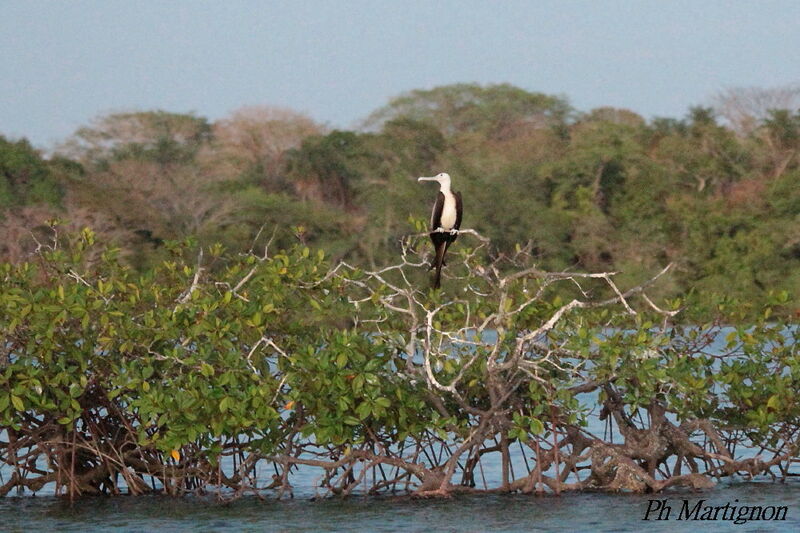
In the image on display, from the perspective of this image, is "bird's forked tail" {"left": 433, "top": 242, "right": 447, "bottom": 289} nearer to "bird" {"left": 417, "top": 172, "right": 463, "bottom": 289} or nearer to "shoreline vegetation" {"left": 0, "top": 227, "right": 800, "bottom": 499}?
"bird" {"left": 417, "top": 172, "right": 463, "bottom": 289}

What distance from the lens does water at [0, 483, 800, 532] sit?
1012cm

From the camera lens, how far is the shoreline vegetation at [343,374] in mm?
9758

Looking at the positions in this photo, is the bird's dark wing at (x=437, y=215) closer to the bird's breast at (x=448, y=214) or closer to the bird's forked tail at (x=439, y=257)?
the bird's breast at (x=448, y=214)

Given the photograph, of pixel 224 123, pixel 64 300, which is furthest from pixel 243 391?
pixel 224 123

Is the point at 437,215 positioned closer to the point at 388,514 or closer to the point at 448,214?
the point at 448,214

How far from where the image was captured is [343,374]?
384 inches

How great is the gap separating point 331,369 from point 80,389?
5.76ft

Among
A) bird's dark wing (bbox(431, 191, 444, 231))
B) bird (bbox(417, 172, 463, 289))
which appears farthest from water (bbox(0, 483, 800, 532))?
bird's dark wing (bbox(431, 191, 444, 231))

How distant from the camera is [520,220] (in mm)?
42781

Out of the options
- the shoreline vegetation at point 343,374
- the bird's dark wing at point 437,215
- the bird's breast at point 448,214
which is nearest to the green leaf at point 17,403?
the shoreline vegetation at point 343,374

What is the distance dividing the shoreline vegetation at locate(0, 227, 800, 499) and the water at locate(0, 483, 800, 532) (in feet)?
0.51

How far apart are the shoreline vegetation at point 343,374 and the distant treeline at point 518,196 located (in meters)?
22.9

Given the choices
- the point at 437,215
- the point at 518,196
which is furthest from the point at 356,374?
the point at 518,196

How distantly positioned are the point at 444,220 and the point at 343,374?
1540 millimetres
